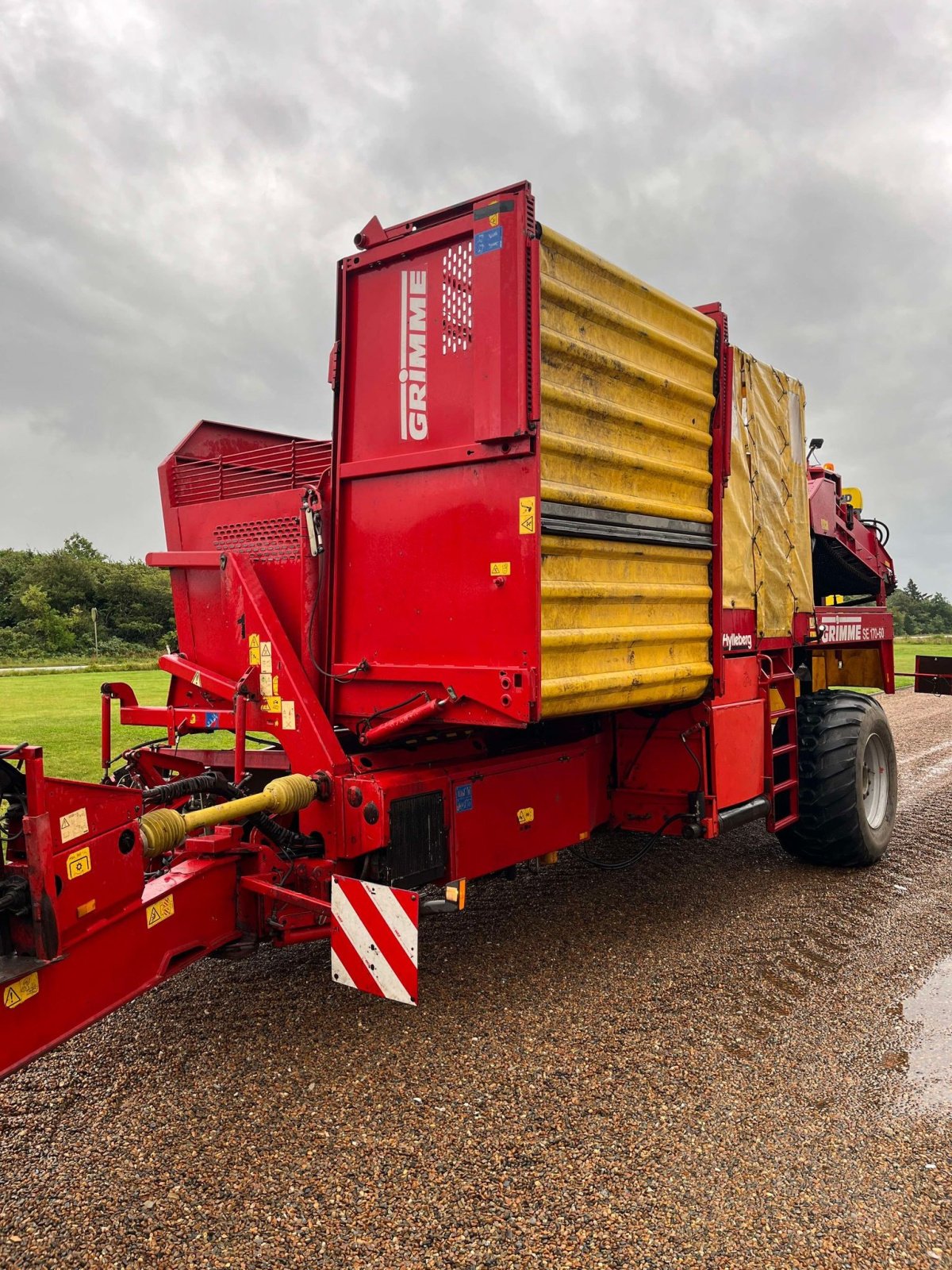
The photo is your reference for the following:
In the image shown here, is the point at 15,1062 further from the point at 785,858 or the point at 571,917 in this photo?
the point at 785,858

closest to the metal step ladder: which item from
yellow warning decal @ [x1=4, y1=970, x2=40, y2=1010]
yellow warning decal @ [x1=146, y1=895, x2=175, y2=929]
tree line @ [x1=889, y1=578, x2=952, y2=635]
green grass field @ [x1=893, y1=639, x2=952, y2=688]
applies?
yellow warning decal @ [x1=146, y1=895, x2=175, y2=929]

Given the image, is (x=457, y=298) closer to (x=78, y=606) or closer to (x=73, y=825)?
(x=73, y=825)

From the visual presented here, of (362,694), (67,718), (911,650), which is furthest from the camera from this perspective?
(911,650)

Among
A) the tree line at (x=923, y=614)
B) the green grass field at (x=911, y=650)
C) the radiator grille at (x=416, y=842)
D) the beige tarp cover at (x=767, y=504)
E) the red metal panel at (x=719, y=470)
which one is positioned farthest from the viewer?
the tree line at (x=923, y=614)

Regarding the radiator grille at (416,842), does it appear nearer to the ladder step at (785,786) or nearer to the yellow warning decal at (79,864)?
the yellow warning decal at (79,864)

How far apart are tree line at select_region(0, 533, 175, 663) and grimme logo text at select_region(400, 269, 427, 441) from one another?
3184cm

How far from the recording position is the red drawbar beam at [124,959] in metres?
2.46

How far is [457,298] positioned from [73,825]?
236cm

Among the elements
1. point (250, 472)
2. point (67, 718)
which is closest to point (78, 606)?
point (67, 718)

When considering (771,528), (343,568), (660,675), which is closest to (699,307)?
(771,528)

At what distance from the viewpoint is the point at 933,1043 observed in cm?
357

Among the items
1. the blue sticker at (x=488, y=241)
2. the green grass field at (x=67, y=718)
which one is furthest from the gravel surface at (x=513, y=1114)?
the green grass field at (x=67, y=718)

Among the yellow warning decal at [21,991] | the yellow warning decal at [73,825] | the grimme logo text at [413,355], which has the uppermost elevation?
the grimme logo text at [413,355]

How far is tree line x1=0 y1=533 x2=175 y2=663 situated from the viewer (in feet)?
118
